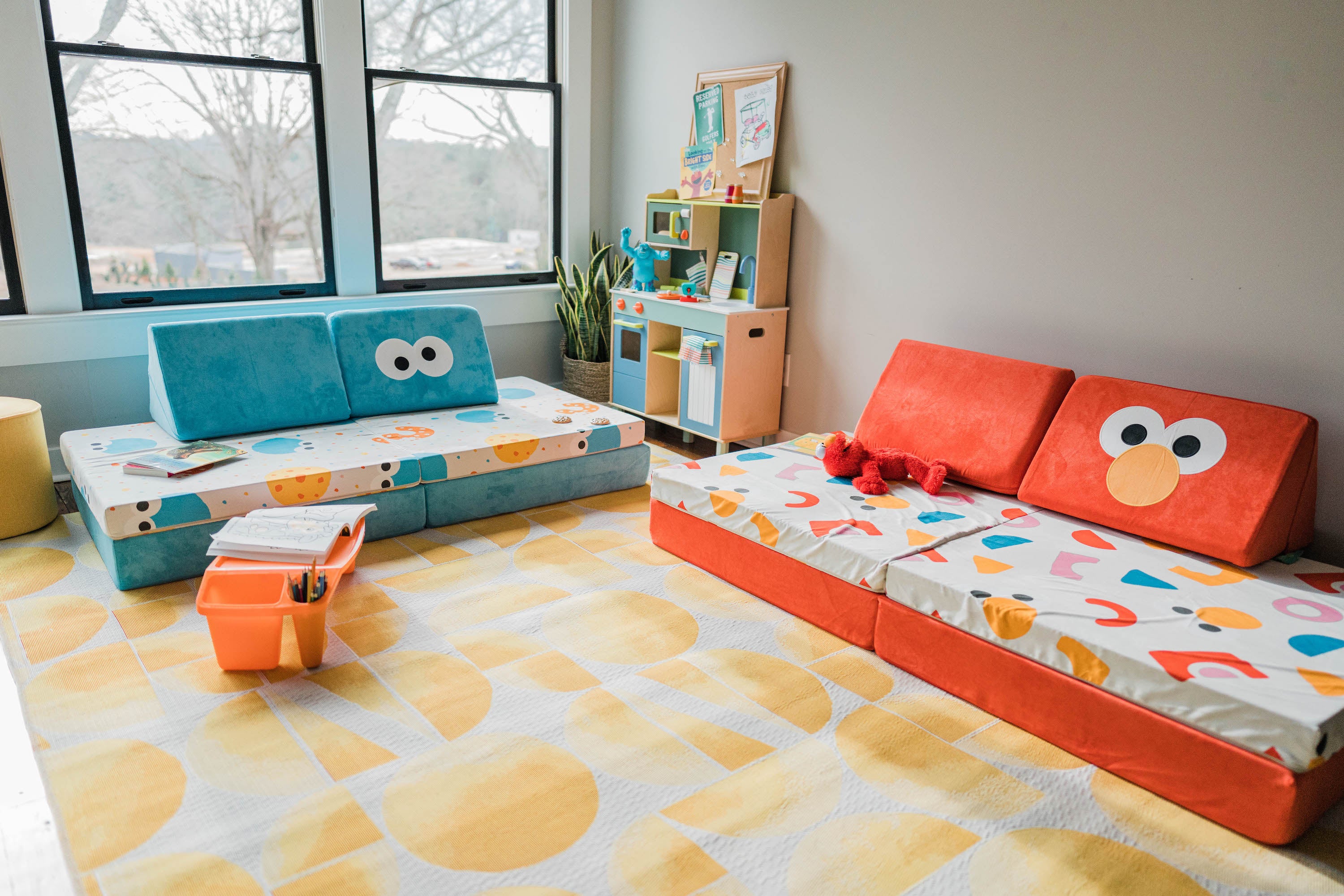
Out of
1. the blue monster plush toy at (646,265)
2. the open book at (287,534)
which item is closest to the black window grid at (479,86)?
the blue monster plush toy at (646,265)

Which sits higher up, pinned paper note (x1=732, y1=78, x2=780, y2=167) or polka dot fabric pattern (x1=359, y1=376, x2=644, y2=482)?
pinned paper note (x1=732, y1=78, x2=780, y2=167)

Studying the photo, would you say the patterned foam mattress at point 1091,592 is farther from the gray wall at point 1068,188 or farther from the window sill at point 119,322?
the window sill at point 119,322

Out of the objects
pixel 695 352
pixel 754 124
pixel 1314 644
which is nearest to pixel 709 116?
pixel 754 124

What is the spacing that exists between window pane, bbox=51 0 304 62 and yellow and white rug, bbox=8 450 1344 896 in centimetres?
265

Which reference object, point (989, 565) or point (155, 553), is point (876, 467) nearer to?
point (989, 565)

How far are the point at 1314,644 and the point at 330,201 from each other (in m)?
4.82

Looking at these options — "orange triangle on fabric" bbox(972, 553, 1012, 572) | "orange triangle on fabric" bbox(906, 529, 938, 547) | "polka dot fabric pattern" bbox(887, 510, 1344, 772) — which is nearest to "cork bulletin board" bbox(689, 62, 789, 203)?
"orange triangle on fabric" bbox(906, 529, 938, 547)

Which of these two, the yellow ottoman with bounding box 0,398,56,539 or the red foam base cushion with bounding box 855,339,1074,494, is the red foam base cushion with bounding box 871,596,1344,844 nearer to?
the red foam base cushion with bounding box 855,339,1074,494

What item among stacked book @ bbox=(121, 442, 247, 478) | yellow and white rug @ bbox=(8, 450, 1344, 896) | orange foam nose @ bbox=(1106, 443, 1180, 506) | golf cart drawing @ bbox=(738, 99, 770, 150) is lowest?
yellow and white rug @ bbox=(8, 450, 1344, 896)

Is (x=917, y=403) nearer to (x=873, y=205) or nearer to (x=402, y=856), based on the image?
(x=873, y=205)

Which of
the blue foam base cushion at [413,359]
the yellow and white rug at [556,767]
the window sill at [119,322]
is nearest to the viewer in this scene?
the yellow and white rug at [556,767]

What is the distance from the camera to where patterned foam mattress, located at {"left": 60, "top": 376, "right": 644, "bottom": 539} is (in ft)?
10.6

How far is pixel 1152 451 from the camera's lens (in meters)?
3.07

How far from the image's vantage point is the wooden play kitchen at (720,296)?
4.66 m
